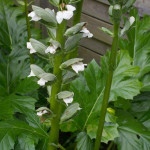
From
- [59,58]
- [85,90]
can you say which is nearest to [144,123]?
[85,90]

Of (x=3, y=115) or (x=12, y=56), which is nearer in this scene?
(x=3, y=115)

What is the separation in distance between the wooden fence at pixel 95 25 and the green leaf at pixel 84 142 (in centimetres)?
140

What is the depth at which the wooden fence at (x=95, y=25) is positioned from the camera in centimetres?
→ 291

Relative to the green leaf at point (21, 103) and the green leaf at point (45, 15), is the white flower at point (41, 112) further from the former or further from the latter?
the green leaf at point (21, 103)

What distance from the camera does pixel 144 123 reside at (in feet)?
6.72

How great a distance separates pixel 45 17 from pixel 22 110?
865mm

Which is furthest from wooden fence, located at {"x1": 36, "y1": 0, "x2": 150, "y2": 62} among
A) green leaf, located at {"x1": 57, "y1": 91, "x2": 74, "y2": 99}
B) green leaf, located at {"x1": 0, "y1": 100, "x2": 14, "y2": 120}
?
green leaf, located at {"x1": 57, "y1": 91, "x2": 74, "y2": 99}

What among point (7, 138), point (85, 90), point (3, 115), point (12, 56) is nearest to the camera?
point (7, 138)

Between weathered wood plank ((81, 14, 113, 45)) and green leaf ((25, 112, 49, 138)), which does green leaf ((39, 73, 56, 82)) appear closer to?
green leaf ((25, 112, 49, 138))

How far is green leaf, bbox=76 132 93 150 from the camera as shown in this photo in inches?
70.0

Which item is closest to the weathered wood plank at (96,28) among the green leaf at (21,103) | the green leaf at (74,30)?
the green leaf at (21,103)

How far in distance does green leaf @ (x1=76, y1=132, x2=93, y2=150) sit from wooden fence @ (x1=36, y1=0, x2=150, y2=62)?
1.40 metres

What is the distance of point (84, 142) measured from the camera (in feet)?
5.91

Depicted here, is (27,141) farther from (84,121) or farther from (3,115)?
(84,121)
